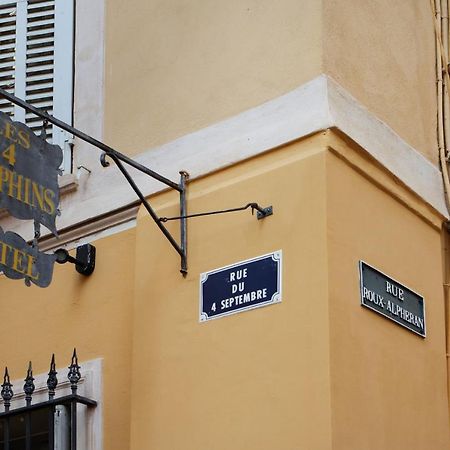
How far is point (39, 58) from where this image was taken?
33.0 ft

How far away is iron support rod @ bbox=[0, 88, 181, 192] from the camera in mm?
7891

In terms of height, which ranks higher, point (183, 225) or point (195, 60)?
point (195, 60)

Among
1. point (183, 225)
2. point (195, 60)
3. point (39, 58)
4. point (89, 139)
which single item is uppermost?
point (39, 58)

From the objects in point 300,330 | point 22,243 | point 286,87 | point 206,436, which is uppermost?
point 286,87

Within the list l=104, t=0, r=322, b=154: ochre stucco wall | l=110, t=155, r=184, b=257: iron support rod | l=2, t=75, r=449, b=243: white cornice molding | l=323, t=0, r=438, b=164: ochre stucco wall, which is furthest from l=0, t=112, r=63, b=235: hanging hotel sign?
l=323, t=0, r=438, b=164: ochre stucco wall

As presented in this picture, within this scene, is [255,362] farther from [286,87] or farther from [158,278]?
[286,87]

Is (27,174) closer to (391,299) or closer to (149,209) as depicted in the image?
(149,209)

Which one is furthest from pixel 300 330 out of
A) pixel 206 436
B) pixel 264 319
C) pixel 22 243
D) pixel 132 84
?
pixel 132 84

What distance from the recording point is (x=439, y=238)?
9.13 metres

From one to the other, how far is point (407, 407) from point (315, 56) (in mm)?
2297

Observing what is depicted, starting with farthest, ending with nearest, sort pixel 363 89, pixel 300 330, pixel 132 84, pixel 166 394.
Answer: pixel 132 84, pixel 363 89, pixel 166 394, pixel 300 330

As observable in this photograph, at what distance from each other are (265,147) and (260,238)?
63 cm

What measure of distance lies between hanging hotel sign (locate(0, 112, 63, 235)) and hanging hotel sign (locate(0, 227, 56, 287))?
16 cm

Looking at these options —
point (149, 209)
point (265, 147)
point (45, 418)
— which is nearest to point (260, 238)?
point (265, 147)
